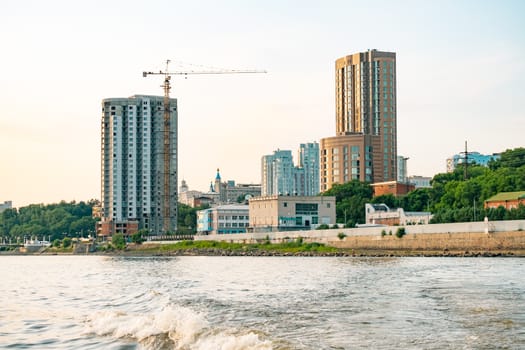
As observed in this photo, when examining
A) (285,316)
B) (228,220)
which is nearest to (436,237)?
(285,316)

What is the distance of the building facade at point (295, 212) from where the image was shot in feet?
531

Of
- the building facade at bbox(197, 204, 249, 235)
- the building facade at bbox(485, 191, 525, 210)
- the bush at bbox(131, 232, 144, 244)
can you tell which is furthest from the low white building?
the bush at bbox(131, 232, 144, 244)

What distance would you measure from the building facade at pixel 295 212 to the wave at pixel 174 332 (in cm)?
12952

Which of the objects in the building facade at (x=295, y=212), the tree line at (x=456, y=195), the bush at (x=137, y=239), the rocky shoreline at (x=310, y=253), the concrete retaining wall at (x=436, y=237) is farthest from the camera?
the bush at (x=137, y=239)

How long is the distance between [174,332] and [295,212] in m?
137

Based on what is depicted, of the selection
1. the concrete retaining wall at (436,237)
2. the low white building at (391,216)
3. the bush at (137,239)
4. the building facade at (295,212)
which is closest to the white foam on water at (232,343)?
the concrete retaining wall at (436,237)

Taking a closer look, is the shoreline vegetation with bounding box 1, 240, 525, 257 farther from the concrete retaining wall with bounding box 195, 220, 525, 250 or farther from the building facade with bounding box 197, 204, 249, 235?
the building facade with bounding box 197, 204, 249, 235

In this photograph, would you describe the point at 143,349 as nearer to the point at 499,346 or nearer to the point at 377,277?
the point at 499,346

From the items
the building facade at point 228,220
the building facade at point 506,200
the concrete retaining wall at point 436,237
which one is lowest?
the concrete retaining wall at point 436,237

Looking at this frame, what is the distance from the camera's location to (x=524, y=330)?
24.2 m

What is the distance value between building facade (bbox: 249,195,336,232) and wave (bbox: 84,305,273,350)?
425 ft

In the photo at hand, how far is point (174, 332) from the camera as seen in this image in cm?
2709

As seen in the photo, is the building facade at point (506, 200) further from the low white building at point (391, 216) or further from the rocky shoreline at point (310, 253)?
the rocky shoreline at point (310, 253)

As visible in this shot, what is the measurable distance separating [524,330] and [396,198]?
157m
